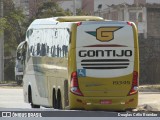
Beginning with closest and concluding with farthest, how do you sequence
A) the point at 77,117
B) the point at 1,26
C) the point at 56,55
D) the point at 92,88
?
the point at 77,117
the point at 92,88
the point at 56,55
the point at 1,26

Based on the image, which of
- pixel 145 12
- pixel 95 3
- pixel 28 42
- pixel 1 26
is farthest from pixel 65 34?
pixel 95 3

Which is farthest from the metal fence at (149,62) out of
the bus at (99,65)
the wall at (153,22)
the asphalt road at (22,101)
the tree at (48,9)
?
the bus at (99,65)

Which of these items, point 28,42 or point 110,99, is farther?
point 28,42

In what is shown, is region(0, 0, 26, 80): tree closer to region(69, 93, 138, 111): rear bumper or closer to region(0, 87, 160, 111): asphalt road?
region(0, 87, 160, 111): asphalt road

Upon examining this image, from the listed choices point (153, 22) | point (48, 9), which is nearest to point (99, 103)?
point (153, 22)

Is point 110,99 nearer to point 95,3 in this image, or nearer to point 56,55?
point 56,55

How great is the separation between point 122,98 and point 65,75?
197cm

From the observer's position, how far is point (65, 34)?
19250 mm

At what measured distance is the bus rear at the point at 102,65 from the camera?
18.4 m

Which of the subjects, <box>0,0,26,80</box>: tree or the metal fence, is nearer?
the metal fence

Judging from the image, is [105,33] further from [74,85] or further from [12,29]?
[12,29]

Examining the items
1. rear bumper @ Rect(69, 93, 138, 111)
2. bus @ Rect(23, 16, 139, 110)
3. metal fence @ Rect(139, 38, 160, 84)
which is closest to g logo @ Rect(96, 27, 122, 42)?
bus @ Rect(23, 16, 139, 110)

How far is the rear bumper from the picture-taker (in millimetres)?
18469

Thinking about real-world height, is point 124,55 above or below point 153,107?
above
